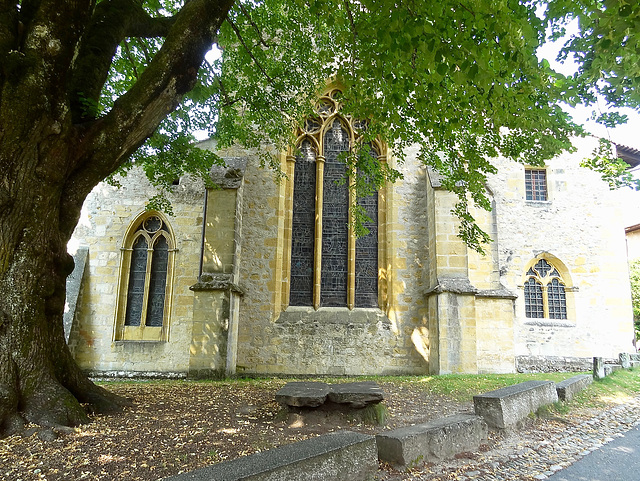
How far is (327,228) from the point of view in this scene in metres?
10.4

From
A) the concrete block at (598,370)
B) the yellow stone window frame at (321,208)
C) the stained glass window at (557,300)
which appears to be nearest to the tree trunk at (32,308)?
the yellow stone window frame at (321,208)

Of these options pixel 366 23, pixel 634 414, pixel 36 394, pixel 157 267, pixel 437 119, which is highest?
pixel 366 23

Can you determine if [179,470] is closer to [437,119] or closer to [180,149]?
[437,119]

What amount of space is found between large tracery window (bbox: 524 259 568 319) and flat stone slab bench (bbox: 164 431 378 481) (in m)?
11.5

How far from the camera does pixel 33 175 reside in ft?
12.8

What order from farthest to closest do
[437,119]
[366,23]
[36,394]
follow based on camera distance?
[437,119], [366,23], [36,394]

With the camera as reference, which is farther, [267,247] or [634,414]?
[267,247]

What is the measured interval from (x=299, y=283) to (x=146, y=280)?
13.1 feet

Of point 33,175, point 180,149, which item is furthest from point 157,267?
point 33,175

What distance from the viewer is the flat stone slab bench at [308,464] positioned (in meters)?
2.08

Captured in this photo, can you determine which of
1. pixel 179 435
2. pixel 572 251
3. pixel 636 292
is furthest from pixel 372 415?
pixel 636 292

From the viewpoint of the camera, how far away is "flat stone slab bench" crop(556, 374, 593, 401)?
604 centimetres

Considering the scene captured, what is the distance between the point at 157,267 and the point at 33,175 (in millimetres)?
7187

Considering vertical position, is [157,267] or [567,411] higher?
[157,267]
